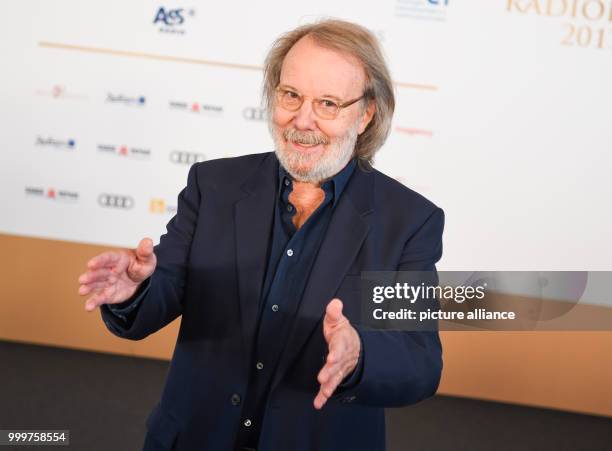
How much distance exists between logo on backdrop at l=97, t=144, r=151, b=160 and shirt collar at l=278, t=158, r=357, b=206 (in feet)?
9.24

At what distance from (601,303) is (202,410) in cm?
342

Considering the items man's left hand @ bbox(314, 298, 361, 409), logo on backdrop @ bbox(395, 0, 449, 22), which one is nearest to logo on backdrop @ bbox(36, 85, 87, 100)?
logo on backdrop @ bbox(395, 0, 449, 22)

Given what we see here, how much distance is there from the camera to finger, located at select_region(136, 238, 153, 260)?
166 cm

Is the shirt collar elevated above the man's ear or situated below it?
below

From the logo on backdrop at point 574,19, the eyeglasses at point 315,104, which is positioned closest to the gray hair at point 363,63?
the eyeglasses at point 315,104

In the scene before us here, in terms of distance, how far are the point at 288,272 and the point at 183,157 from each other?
2.94 meters

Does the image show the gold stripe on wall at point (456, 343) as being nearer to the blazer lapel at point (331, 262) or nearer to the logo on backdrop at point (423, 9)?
the logo on backdrop at point (423, 9)

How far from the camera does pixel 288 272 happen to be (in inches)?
74.2

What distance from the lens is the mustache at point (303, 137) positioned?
2006 mm

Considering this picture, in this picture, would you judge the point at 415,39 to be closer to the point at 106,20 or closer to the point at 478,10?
the point at 478,10

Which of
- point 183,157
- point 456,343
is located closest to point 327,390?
point 183,157

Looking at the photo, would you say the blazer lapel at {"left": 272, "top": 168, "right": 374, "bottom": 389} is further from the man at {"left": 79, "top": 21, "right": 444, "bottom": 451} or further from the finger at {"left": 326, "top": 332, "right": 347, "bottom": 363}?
the finger at {"left": 326, "top": 332, "right": 347, "bottom": 363}

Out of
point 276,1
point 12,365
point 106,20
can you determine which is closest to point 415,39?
point 276,1

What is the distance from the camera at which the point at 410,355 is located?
1.77 meters
